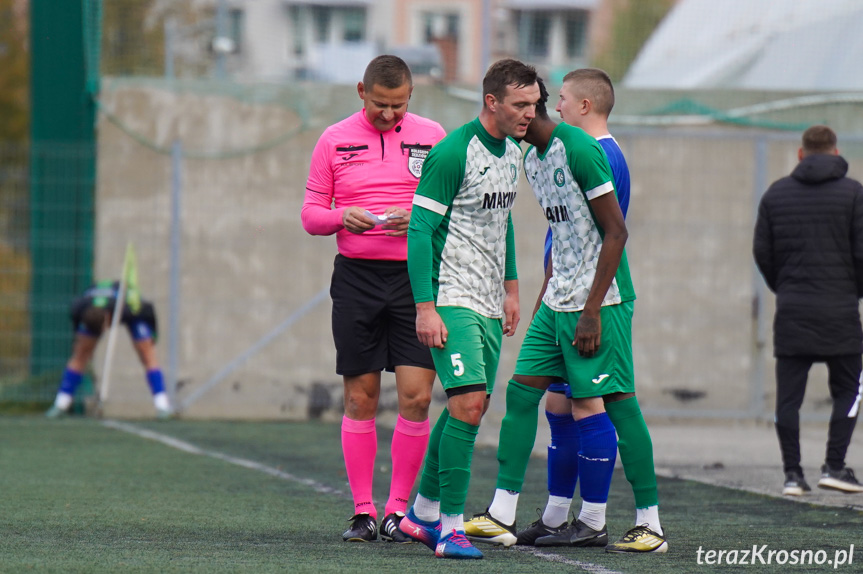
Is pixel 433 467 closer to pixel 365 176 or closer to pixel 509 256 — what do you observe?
pixel 509 256

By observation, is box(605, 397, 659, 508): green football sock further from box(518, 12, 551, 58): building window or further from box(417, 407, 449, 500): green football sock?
box(518, 12, 551, 58): building window

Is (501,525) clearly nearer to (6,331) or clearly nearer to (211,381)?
(211,381)

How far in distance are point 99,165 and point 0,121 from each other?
17832 millimetres

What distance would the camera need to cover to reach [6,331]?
11953 mm

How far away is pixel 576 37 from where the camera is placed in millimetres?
16562

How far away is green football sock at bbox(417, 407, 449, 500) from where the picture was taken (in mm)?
5289

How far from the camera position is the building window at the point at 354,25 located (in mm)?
21297

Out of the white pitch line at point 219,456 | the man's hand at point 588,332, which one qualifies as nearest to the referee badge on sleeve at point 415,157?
the man's hand at point 588,332

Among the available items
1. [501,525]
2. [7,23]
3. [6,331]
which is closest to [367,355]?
[501,525]

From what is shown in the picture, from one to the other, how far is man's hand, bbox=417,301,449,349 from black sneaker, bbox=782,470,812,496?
Answer: 305cm

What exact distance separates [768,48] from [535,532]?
379 inches

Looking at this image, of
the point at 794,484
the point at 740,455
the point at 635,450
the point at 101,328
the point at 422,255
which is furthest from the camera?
the point at 101,328

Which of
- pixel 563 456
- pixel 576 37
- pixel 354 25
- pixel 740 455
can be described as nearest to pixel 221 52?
pixel 576 37

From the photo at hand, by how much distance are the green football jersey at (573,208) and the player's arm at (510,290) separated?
0.18m
